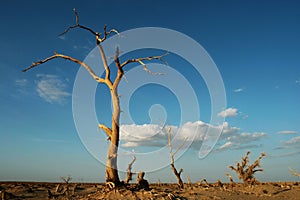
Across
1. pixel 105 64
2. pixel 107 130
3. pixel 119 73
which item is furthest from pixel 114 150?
pixel 105 64

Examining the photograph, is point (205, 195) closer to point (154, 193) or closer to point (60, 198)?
point (154, 193)

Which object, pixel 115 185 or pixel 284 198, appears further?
pixel 284 198

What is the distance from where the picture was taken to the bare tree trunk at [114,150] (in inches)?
566

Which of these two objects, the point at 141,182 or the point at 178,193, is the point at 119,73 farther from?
the point at 178,193

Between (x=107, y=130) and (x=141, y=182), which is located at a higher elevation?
(x=107, y=130)

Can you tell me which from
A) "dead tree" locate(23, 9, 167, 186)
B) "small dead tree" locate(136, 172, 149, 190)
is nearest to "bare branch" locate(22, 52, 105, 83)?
"dead tree" locate(23, 9, 167, 186)

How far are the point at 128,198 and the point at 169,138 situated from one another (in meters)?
11.5

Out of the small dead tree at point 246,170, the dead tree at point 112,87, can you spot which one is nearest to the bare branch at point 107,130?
the dead tree at point 112,87

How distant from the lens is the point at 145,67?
53.1ft

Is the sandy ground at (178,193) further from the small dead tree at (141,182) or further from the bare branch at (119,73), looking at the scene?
the bare branch at (119,73)

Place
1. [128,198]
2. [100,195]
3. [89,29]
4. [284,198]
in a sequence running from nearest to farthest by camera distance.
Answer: [128,198]
[100,195]
[89,29]
[284,198]

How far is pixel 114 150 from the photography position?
1455 centimetres

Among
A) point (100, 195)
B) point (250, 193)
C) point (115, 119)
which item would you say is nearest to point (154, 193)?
point (100, 195)

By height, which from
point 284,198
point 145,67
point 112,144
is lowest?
point 284,198
